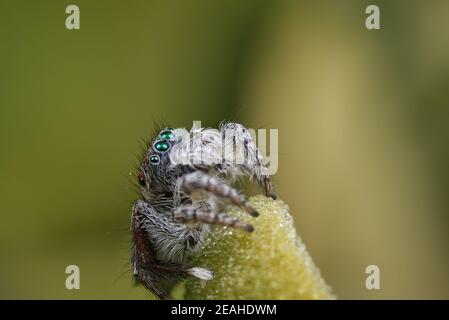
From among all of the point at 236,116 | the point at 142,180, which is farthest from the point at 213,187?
the point at 236,116

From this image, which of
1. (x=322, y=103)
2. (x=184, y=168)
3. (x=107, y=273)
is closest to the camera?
(x=184, y=168)

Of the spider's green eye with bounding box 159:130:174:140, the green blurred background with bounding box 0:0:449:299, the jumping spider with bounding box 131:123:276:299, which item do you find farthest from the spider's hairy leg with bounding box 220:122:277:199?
the green blurred background with bounding box 0:0:449:299

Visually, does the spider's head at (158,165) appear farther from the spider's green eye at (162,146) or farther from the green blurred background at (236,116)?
the green blurred background at (236,116)

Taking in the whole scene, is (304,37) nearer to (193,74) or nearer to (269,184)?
(193,74)

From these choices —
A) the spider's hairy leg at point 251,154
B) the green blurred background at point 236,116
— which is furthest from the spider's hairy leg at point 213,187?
the green blurred background at point 236,116

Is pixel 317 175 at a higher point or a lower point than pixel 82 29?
lower

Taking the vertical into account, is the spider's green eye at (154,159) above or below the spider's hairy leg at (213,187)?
above

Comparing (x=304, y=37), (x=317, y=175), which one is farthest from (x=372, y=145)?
(x=304, y=37)
